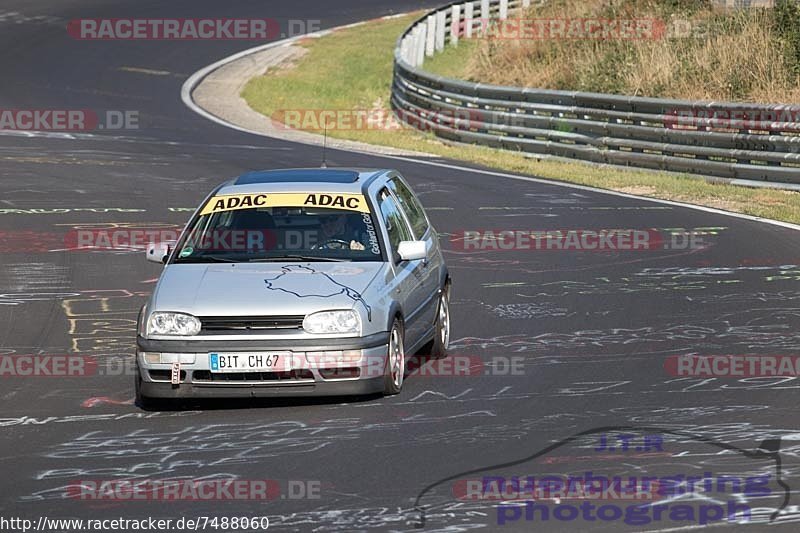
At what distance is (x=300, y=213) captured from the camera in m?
11.0

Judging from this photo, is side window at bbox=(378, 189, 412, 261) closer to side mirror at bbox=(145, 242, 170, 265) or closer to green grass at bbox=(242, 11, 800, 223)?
side mirror at bbox=(145, 242, 170, 265)

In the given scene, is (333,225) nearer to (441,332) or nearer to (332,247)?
(332,247)

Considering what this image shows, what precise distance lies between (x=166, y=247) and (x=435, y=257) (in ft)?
7.30

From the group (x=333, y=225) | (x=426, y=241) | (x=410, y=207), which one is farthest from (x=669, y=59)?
(x=333, y=225)

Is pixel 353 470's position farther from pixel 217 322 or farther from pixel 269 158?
pixel 269 158

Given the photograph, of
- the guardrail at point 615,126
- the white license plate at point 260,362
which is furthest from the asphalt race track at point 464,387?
the guardrail at point 615,126

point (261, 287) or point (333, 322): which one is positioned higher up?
point (261, 287)

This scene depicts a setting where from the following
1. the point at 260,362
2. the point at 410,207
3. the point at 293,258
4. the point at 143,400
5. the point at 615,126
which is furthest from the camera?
the point at 615,126

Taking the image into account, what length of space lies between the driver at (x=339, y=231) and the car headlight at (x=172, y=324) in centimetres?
143

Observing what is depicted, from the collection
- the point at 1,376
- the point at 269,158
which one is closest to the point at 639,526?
the point at 1,376

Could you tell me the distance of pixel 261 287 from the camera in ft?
32.6

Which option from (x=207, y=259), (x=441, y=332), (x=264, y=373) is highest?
(x=207, y=259)

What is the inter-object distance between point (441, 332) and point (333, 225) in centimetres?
128

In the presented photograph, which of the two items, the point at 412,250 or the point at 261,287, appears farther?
the point at 412,250
